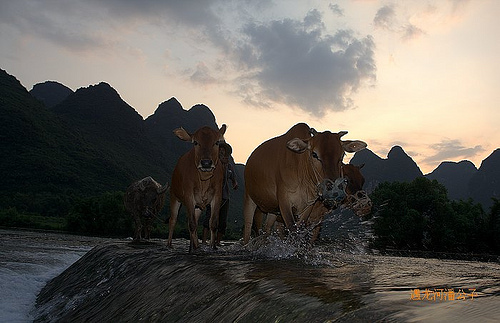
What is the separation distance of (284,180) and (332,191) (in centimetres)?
135

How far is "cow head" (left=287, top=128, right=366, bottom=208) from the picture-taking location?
16.4ft

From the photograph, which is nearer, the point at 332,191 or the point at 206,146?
the point at 332,191

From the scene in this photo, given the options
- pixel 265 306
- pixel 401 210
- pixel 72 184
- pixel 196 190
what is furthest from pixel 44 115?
pixel 265 306

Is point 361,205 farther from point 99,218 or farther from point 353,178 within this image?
point 99,218

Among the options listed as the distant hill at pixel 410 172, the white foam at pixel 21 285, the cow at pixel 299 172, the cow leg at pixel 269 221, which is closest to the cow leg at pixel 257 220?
the cow leg at pixel 269 221

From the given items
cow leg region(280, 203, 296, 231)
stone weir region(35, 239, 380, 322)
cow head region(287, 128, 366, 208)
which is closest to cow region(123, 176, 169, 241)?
stone weir region(35, 239, 380, 322)

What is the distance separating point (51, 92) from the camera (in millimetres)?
183750

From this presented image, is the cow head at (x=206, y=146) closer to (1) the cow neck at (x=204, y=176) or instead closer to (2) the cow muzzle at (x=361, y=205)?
(1) the cow neck at (x=204, y=176)

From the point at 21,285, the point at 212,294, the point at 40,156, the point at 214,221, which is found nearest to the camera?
the point at 212,294

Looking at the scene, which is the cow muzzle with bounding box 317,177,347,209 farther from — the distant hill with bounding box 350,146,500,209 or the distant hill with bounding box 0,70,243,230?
the distant hill with bounding box 350,146,500,209

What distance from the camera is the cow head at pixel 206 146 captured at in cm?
698

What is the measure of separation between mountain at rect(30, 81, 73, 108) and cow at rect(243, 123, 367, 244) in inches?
7470

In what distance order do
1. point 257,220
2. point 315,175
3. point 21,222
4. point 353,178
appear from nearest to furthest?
point 315,175, point 257,220, point 353,178, point 21,222

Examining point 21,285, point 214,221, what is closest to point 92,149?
point 21,285
